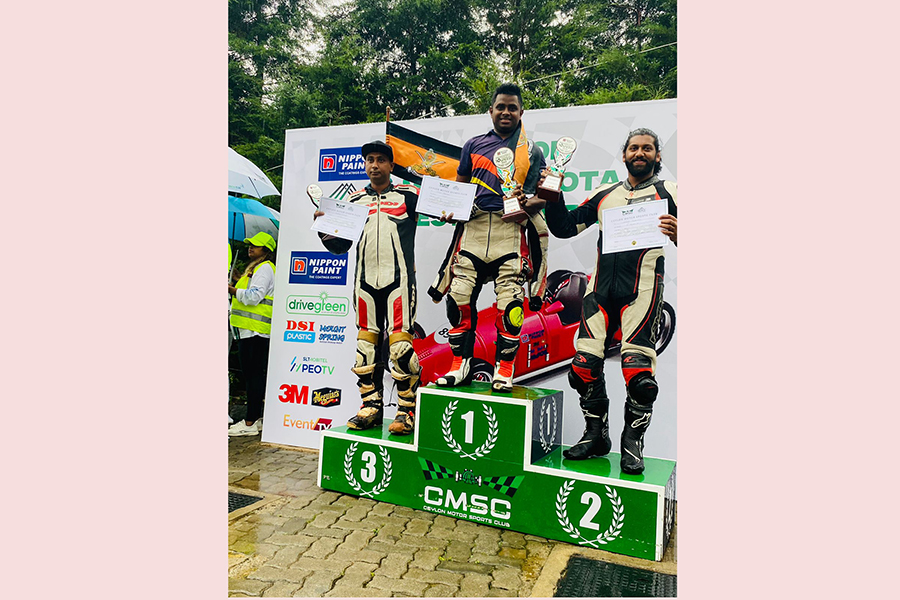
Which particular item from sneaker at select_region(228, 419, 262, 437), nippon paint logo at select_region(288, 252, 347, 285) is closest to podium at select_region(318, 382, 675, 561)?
nippon paint logo at select_region(288, 252, 347, 285)

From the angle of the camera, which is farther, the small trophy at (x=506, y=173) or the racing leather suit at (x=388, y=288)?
Result: the racing leather suit at (x=388, y=288)

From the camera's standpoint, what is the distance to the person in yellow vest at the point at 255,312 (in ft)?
18.7

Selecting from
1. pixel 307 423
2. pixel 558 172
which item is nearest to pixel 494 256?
pixel 558 172

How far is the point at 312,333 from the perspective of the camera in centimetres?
538

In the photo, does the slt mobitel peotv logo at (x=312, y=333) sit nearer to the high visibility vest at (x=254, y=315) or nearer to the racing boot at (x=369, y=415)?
the high visibility vest at (x=254, y=315)

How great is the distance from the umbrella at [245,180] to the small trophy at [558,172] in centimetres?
290

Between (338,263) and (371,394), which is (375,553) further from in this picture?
Result: (338,263)

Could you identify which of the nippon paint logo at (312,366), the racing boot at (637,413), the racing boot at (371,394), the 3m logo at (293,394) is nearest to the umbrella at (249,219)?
the nippon paint logo at (312,366)

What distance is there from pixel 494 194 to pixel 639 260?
1042 millimetres

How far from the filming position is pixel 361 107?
13234mm

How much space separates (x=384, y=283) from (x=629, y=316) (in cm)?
175

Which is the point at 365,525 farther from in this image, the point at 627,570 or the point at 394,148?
the point at 394,148

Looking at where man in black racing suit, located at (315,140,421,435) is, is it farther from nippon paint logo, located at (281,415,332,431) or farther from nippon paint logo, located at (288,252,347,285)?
nippon paint logo, located at (281,415,332,431)

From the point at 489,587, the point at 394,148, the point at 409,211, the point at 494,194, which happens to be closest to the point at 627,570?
the point at 489,587
